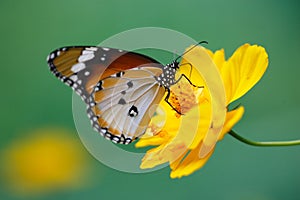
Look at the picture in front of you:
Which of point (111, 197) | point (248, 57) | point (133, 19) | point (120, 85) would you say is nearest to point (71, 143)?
point (111, 197)

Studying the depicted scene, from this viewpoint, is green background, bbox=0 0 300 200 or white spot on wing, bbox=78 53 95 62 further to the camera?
green background, bbox=0 0 300 200

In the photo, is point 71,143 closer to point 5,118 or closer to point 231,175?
point 5,118

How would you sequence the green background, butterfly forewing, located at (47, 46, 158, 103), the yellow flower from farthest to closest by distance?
1. the green background
2. butterfly forewing, located at (47, 46, 158, 103)
3. the yellow flower

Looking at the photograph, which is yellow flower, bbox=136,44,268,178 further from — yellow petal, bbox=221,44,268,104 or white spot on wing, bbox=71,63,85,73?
white spot on wing, bbox=71,63,85,73

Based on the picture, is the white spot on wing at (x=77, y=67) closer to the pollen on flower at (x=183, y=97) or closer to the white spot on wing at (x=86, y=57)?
the white spot on wing at (x=86, y=57)

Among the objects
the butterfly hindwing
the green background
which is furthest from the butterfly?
the green background

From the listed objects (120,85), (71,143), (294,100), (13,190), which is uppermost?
(120,85)

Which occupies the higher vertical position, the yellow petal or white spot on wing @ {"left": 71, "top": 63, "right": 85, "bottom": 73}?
the yellow petal

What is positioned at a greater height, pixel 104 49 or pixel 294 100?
pixel 104 49

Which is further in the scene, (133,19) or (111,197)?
(133,19)
